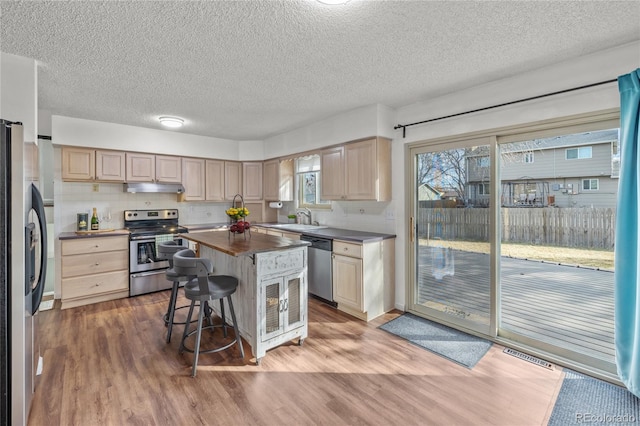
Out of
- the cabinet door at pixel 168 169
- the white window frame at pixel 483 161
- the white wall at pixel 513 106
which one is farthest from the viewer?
the cabinet door at pixel 168 169

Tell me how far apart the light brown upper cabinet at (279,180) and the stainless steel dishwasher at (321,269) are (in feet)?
5.03

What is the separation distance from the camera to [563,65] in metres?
2.44

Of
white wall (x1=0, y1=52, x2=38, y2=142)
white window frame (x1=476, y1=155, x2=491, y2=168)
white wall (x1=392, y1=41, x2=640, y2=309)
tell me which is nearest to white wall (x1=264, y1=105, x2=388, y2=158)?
white wall (x1=392, y1=41, x2=640, y2=309)

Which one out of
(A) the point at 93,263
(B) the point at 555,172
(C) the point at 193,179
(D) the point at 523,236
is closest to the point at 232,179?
(C) the point at 193,179

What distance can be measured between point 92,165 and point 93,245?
1.16m

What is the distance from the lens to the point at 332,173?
163 inches

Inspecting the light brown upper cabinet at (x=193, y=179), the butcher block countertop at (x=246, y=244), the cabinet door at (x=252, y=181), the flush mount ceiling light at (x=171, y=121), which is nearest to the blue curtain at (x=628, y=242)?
the butcher block countertop at (x=246, y=244)

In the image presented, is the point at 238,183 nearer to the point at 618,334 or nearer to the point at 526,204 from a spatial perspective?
the point at 526,204

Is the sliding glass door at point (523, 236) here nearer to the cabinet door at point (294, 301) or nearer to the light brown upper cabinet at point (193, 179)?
the cabinet door at point (294, 301)

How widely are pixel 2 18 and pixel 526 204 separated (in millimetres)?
4239

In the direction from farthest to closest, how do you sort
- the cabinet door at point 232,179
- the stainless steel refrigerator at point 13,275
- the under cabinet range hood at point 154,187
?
1. the cabinet door at point 232,179
2. the under cabinet range hood at point 154,187
3. the stainless steel refrigerator at point 13,275

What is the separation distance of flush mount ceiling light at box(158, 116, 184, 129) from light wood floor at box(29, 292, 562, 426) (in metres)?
2.73

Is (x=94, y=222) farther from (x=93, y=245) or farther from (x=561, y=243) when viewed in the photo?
(x=561, y=243)

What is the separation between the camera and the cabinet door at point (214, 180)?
5336 millimetres
